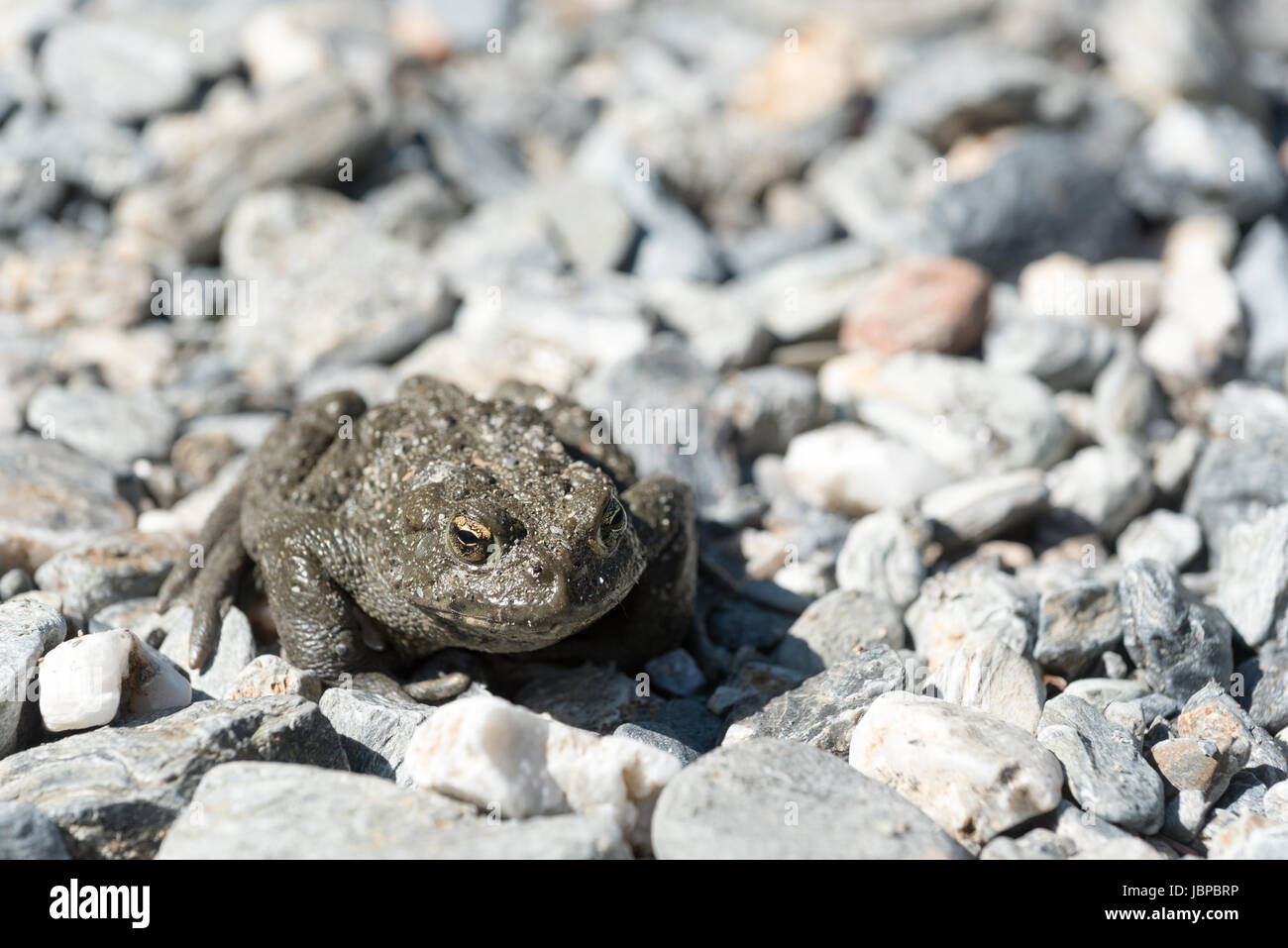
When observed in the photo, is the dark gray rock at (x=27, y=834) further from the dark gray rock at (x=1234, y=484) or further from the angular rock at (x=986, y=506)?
the dark gray rock at (x=1234, y=484)

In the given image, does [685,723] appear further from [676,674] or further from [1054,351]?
[1054,351]

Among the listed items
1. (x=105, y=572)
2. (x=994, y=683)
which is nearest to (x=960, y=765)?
(x=994, y=683)

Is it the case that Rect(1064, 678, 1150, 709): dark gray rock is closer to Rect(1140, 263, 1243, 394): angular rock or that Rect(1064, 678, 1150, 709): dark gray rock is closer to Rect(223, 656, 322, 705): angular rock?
Rect(223, 656, 322, 705): angular rock

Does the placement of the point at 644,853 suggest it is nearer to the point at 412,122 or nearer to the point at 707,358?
the point at 707,358

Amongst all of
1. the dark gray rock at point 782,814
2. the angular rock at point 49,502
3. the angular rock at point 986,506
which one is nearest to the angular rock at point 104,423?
the angular rock at point 49,502

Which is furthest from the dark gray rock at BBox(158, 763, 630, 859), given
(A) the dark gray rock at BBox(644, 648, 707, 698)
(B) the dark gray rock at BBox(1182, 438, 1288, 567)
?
(B) the dark gray rock at BBox(1182, 438, 1288, 567)
